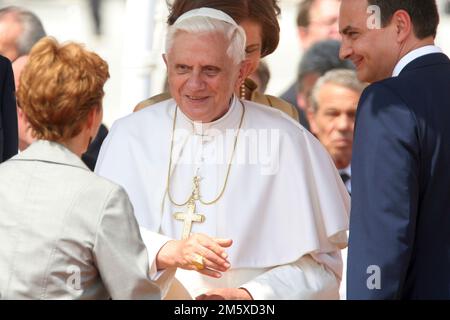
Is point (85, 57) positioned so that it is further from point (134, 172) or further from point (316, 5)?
point (316, 5)

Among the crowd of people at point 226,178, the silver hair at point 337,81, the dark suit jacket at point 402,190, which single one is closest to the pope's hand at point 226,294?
the crowd of people at point 226,178

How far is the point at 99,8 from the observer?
7.00m

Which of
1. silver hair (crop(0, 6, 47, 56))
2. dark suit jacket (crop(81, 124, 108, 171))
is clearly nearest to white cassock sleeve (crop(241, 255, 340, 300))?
dark suit jacket (crop(81, 124, 108, 171))

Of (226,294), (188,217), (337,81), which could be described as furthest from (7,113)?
(337,81)

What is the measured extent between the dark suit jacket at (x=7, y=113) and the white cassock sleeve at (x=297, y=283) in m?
1.59

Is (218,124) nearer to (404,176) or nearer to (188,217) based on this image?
(188,217)

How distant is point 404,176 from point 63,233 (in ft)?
3.77

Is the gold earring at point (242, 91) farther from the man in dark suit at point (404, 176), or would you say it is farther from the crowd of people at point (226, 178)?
the man in dark suit at point (404, 176)

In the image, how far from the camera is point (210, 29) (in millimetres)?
4332

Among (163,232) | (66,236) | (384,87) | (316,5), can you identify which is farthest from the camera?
(316,5)

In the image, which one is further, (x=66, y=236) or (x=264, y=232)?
(x=264, y=232)

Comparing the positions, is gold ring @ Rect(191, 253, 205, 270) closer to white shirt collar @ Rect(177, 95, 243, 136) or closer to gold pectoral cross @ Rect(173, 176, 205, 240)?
gold pectoral cross @ Rect(173, 176, 205, 240)

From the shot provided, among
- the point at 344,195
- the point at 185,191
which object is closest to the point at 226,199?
the point at 185,191

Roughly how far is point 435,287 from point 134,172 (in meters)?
1.33
